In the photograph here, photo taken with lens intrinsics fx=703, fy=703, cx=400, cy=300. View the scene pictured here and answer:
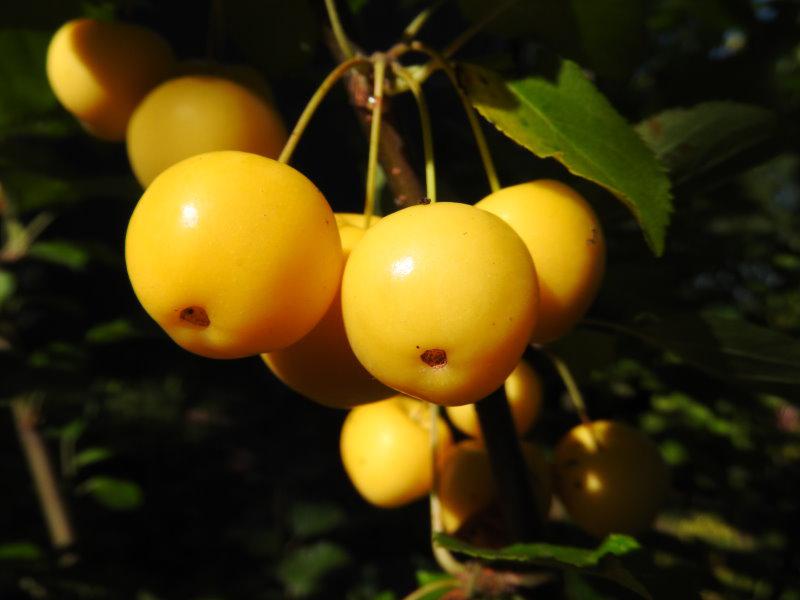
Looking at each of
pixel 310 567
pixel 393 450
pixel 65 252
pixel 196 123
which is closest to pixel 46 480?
pixel 65 252

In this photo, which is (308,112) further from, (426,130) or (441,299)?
(441,299)

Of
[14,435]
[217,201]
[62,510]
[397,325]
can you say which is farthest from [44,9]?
[14,435]

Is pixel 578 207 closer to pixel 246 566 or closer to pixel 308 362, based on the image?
pixel 308 362

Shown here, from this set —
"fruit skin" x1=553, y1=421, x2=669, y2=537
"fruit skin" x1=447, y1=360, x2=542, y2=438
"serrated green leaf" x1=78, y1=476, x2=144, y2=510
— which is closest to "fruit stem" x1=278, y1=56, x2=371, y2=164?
"fruit skin" x1=447, y1=360, x2=542, y2=438

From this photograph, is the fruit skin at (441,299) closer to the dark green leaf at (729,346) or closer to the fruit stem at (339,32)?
the fruit stem at (339,32)

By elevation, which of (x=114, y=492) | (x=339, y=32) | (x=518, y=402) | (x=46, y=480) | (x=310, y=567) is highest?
(x=339, y=32)
